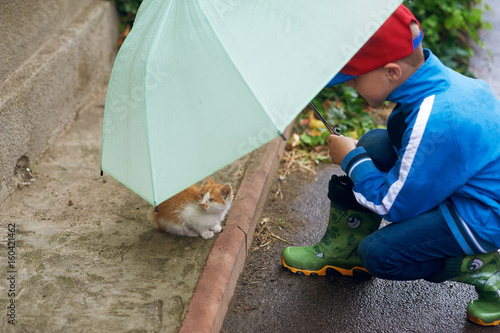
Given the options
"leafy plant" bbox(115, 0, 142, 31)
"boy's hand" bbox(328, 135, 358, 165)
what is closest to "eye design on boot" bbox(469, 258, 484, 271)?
"boy's hand" bbox(328, 135, 358, 165)

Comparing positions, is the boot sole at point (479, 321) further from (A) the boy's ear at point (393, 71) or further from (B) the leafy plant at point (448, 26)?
(B) the leafy plant at point (448, 26)

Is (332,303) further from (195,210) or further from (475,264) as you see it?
(195,210)

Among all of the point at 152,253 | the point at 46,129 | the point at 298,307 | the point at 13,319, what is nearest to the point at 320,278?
the point at 298,307

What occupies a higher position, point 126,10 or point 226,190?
point 126,10

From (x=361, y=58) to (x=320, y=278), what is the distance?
1237 millimetres

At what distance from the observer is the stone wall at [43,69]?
3.17 m

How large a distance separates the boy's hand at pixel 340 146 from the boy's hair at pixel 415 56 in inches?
17.8

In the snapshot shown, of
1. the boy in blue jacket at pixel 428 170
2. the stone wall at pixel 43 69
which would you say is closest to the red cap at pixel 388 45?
the boy in blue jacket at pixel 428 170

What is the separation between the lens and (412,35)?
6.76ft

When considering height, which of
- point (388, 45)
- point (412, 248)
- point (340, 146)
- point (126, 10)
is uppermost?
point (388, 45)

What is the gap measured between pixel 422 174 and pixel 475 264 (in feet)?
1.83

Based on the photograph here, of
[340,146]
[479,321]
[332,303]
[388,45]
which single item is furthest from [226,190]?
[479,321]

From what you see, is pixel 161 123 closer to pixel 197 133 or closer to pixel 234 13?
pixel 197 133

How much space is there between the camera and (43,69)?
3514 millimetres
